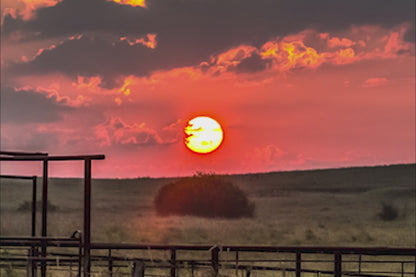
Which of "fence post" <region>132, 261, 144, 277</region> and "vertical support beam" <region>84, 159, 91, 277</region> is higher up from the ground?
"vertical support beam" <region>84, 159, 91, 277</region>

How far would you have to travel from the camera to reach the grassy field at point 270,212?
1731 inches

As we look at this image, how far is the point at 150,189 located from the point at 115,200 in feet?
48.4

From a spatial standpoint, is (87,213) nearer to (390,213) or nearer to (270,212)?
(390,213)

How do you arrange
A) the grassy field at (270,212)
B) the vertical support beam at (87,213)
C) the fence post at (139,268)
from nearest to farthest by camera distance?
the fence post at (139,268), the vertical support beam at (87,213), the grassy field at (270,212)

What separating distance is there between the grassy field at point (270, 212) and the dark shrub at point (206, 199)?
3.60 ft

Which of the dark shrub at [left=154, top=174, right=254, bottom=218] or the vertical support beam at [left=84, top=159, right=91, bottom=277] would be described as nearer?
the vertical support beam at [left=84, top=159, right=91, bottom=277]

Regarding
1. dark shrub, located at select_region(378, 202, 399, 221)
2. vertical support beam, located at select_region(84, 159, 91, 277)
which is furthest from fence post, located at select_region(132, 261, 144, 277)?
dark shrub, located at select_region(378, 202, 399, 221)

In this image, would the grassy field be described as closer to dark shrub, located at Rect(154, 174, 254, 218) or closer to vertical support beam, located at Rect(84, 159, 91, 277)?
dark shrub, located at Rect(154, 174, 254, 218)

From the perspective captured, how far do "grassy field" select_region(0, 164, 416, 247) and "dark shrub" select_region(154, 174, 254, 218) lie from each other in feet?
3.60

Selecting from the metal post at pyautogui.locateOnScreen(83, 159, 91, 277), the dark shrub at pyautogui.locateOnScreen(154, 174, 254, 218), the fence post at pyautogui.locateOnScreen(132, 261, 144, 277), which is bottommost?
the fence post at pyautogui.locateOnScreen(132, 261, 144, 277)

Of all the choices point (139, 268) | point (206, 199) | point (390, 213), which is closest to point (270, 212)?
point (390, 213)

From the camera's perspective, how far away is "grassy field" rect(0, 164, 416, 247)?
44.0 m

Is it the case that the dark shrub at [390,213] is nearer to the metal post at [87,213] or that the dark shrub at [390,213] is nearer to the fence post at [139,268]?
the metal post at [87,213]

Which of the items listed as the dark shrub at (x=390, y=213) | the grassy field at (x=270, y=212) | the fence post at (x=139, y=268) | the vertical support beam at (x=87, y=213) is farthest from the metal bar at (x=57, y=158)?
the dark shrub at (x=390, y=213)
